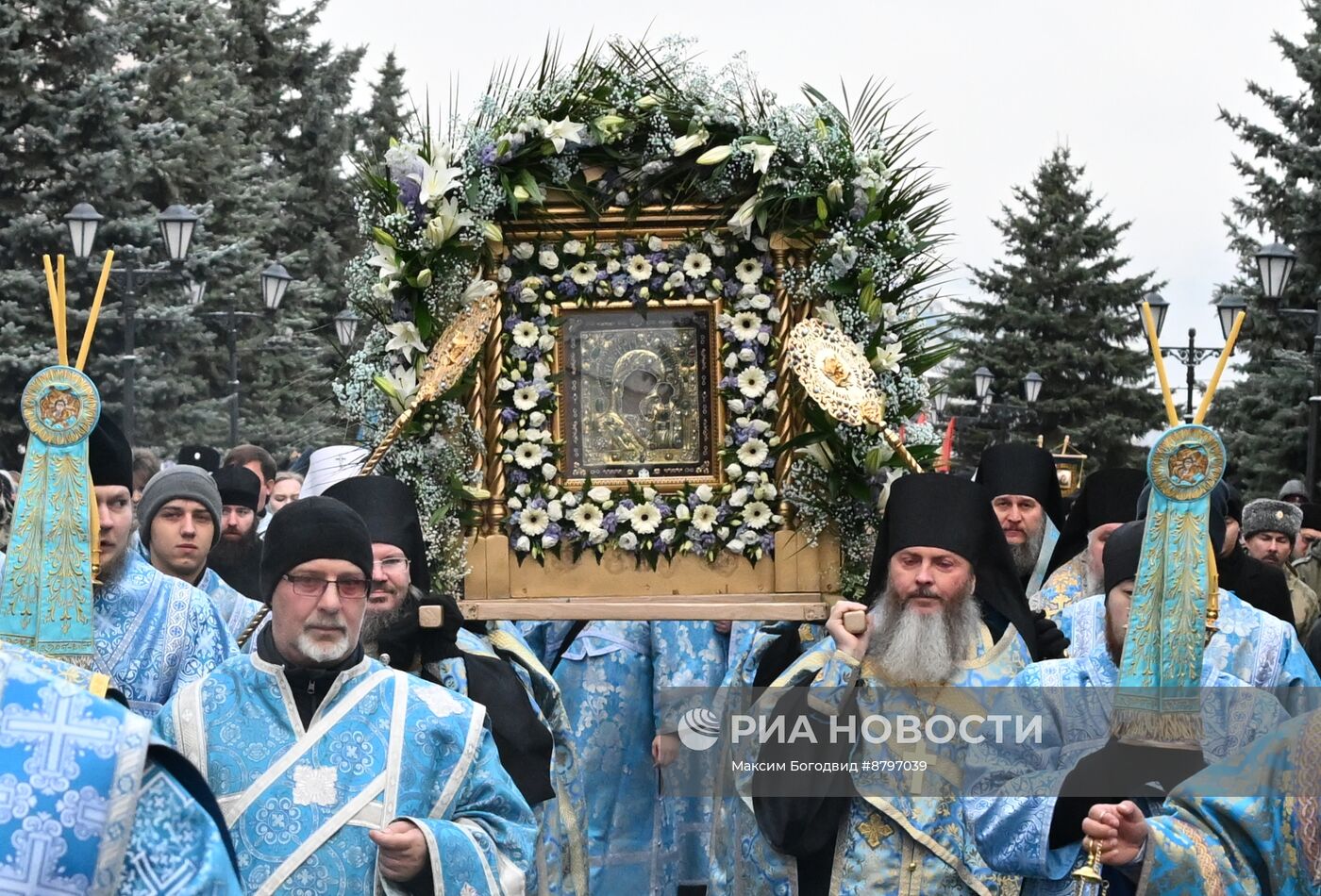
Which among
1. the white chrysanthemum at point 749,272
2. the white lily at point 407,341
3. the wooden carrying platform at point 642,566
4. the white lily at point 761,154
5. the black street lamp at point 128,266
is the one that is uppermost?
the black street lamp at point 128,266

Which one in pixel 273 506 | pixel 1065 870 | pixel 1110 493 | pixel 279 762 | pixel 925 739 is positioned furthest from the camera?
pixel 273 506

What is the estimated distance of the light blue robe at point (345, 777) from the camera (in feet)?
14.9

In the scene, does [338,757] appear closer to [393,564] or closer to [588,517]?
[393,564]

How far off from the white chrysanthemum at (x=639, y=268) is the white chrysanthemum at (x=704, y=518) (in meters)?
0.84

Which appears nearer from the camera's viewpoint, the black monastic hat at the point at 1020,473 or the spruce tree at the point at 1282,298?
the black monastic hat at the point at 1020,473

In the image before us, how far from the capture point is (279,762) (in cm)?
459

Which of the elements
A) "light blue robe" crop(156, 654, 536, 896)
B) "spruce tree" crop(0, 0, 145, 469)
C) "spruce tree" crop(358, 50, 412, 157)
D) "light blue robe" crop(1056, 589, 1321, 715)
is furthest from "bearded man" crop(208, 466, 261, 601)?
"spruce tree" crop(358, 50, 412, 157)

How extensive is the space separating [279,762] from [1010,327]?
43.3m

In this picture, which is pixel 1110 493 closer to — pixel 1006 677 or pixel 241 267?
pixel 1006 677

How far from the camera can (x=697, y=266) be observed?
23.9ft

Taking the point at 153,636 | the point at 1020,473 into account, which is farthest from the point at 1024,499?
the point at 153,636

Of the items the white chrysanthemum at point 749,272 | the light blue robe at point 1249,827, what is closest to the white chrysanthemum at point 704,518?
the white chrysanthemum at point 749,272

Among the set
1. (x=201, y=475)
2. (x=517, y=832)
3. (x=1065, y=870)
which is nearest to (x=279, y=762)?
(x=517, y=832)

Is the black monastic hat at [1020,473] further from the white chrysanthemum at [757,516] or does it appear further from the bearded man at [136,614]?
the bearded man at [136,614]
